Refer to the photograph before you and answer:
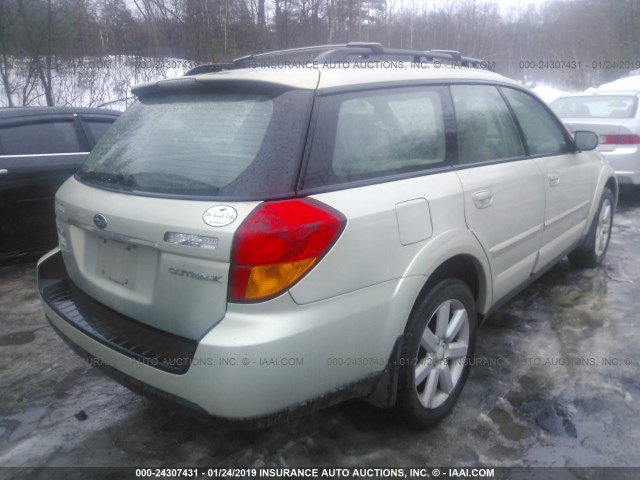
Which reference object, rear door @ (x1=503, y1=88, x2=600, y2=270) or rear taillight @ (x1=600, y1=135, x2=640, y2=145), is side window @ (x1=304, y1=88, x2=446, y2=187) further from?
rear taillight @ (x1=600, y1=135, x2=640, y2=145)

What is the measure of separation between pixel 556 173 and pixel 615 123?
4.37m

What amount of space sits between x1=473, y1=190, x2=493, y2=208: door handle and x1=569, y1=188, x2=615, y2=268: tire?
2.13m

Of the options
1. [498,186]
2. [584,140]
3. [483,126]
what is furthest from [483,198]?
[584,140]

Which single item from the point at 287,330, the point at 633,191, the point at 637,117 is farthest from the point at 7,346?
the point at 633,191

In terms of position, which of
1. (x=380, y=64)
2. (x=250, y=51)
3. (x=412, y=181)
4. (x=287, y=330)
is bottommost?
(x=287, y=330)

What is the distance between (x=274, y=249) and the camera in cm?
172

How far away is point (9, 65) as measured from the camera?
9320mm

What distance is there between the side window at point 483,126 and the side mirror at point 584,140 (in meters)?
0.94

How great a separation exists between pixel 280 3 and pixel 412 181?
37.4 ft

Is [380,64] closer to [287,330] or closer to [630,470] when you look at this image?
[287,330]

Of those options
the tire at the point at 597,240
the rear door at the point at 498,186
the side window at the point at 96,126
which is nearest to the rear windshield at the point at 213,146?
the rear door at the point at 498,186

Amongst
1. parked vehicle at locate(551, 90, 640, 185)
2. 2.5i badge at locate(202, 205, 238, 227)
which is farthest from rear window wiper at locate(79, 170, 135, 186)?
parked vehicle at locate(551, 90, 640, 185)

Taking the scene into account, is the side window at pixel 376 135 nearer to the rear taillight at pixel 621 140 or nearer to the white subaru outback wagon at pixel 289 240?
the white subaru outback wagon at pixel 289 240

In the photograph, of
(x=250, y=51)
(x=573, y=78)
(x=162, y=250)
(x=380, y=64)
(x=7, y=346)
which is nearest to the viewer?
(x=162, y=250)
